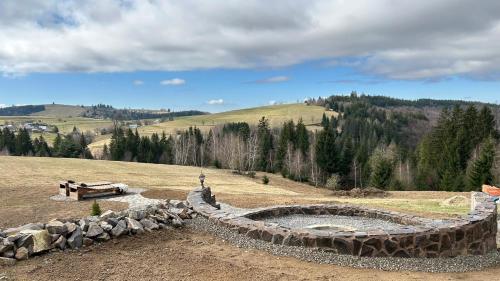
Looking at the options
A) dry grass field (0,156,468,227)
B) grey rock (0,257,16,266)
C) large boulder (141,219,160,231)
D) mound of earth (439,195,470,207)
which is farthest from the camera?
mound of earth (439,195,470,207)

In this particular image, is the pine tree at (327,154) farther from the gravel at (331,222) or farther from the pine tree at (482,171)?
the gravel at (331,222)

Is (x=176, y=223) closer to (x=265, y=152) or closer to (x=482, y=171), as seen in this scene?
(x=482, y=171)

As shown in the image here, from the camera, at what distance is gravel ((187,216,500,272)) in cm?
905

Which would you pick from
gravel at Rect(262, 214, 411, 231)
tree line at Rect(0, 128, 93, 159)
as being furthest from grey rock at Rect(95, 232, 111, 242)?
tree line at Rect(0, 128, 93, 159)

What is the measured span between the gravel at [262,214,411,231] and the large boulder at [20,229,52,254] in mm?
7061

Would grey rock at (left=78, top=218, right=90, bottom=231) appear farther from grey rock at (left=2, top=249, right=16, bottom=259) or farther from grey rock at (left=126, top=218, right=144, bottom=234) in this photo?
grey rock at (left=2, top=249, right=16, bottom=259)

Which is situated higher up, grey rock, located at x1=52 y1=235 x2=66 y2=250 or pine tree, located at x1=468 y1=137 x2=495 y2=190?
grey rock, located at x1=52 y1=235 x2=66 y2=250

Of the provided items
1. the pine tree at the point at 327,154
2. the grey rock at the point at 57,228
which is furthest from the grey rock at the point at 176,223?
the pine tree at the point at 327,154

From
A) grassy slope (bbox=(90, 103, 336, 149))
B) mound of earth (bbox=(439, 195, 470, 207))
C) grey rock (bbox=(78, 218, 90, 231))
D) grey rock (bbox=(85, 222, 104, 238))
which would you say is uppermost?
grassy slope (bbox=(90, 103, 336, 149))

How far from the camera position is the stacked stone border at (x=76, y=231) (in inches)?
322

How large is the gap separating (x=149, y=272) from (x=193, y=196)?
6706 mm

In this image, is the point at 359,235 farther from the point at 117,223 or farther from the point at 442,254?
the point at 117,223

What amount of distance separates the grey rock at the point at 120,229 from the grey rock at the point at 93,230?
317mm

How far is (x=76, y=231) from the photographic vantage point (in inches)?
356
